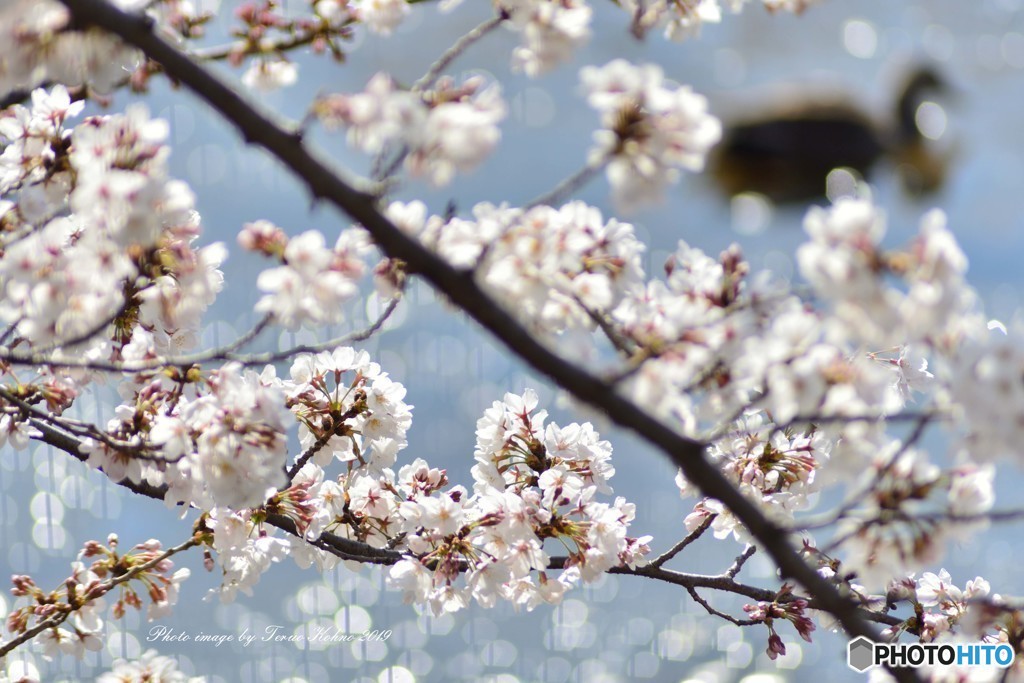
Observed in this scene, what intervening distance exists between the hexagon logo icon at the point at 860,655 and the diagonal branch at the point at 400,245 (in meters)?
0.73

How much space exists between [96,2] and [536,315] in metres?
0.63

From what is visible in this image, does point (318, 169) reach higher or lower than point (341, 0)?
lower

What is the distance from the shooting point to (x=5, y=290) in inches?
58.0

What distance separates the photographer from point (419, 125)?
0.95 metres

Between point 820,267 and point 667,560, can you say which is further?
point 667,560

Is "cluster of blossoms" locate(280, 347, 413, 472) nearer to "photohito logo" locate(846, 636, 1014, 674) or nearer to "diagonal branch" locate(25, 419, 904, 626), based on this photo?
"diagonal branch" locate(25, 419, 904, 626)

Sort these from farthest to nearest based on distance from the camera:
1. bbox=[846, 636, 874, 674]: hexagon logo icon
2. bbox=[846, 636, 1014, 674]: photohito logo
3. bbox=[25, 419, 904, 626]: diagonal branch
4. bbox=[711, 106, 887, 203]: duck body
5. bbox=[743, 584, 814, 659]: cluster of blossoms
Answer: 1. bbox=[711, 106, 887, 203]: duck body
2. bbox=[743, 584, 814, 659]: cluster of blossoms
3. bbox=[25, 419, 904, 626]: diagonal branch
4. bbox=[846, 636, 1014, 674]: photohito logo
5. bbox=[846, 636, 874, 674]: hexagon logo icon

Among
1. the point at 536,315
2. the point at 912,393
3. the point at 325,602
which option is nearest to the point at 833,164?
the point at 325,602

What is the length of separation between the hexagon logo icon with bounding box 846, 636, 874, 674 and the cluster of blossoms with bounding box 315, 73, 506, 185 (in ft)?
3.57

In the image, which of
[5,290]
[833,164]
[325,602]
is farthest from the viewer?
[833,164]

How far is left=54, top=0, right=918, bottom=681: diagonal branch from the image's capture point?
0.94 meters

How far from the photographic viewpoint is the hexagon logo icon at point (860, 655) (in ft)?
4.99

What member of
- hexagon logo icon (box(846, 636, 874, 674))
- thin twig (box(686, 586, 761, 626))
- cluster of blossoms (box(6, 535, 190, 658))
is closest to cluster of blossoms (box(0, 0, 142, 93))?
cluster of blossoms (box(6, 535, 190, 658))

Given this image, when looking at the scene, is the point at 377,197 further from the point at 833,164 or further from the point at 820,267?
the point at 833,164
